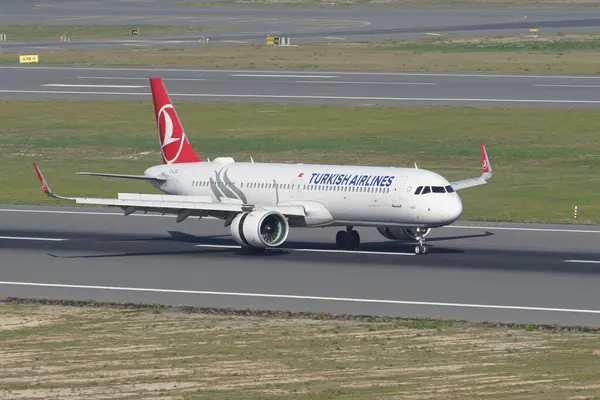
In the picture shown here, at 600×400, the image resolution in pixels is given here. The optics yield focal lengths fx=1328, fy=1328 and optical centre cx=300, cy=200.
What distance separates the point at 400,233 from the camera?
65.1 m

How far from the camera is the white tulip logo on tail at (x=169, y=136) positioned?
238ft

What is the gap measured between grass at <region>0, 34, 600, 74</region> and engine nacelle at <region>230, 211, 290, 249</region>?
85.9m

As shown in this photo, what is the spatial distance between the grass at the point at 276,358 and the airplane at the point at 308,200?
13063 mm

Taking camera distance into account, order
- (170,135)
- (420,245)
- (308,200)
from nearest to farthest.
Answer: (420,245), (308,200), (170,135)

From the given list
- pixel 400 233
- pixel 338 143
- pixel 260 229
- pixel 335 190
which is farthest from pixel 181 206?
pixel 338 143

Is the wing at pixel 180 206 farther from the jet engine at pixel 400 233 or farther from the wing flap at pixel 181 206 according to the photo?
the jet engine at pixel 400 233

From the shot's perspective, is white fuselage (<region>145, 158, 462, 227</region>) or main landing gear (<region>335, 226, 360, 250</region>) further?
main landing gear (<region>335, 226, 360, 250</region>)

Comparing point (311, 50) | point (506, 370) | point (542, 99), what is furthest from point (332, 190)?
point (311, 50)

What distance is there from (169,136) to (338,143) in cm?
3277

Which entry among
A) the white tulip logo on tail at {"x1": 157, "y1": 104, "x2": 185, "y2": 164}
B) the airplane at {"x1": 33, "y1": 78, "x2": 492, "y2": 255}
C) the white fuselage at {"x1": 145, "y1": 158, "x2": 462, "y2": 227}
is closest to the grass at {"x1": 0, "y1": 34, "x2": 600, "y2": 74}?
the white tulip logo on tail at {"x1": 157, "y1": 104, "x2": 185, "y2": 164}

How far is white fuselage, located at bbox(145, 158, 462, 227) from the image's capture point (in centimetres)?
6175

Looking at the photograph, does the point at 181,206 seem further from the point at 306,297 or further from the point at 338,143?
the point at 338,143

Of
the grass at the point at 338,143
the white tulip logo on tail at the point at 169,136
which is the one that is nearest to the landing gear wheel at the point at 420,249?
the grass at the point at 338,143

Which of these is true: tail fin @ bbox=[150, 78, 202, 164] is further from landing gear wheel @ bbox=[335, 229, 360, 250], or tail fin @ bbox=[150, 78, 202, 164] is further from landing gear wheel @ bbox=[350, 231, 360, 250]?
landing gear wheel @ bbox=[350, 231, 360, 250]
